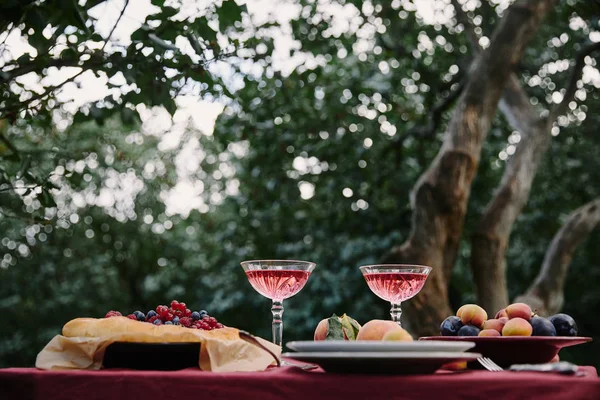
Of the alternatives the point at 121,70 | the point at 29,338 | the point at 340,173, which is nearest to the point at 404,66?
the point at 340,173

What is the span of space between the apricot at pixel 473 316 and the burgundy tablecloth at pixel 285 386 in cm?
38

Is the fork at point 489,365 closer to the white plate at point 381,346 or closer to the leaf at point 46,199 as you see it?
the white plate at point 381,346

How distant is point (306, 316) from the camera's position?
999cm

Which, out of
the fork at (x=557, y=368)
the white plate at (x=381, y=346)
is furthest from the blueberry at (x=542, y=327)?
the white plate at (x=381, y=346)

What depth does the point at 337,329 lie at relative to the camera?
1.80m

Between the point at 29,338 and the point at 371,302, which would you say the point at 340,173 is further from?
the point at 29,338

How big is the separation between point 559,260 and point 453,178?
7.27ft

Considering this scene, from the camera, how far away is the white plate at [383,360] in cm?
135

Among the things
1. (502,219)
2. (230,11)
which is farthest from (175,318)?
(502,219)

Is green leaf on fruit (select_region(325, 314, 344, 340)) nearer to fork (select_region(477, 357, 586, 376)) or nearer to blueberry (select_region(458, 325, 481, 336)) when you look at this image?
blueberry (select_region(458, 325, 481, 336))

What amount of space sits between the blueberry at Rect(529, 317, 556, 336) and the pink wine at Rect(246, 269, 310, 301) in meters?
0.58

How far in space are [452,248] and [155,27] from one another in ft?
12.2

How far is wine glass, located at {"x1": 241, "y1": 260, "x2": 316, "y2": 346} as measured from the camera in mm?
1883

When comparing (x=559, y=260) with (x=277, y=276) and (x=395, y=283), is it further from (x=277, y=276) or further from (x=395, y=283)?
(x=277, y=276)
